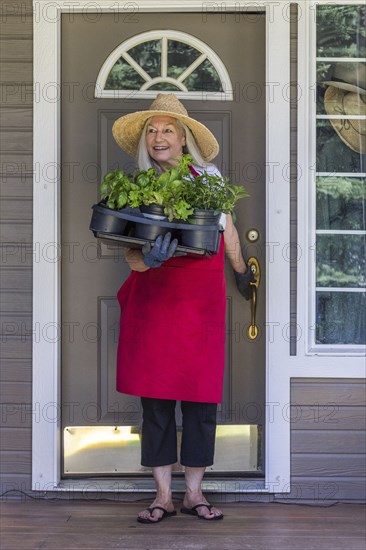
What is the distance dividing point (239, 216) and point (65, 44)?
113 centimetres

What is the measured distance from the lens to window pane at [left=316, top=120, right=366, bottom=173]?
13.9 feet

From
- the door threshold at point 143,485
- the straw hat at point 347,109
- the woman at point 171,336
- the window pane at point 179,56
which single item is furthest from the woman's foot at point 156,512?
the window pane at point 179,56

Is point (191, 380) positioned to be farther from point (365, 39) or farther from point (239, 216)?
point (365, 39)

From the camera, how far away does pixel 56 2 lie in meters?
4.23

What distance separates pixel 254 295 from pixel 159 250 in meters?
0.91

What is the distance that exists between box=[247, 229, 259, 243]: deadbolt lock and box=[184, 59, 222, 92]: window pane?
2.20 feet

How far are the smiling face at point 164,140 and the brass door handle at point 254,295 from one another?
26.3 inches

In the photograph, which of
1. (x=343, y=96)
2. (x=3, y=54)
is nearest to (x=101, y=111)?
(x=3, y=54)

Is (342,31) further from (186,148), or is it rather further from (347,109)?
(186,148)

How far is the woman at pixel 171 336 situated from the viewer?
383cm

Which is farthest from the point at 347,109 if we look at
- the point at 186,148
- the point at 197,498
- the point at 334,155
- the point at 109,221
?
the point at 197,498

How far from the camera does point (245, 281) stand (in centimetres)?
423

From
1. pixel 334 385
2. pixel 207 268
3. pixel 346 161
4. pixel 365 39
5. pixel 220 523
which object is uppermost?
pixel 365 39

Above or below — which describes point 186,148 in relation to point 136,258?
above
